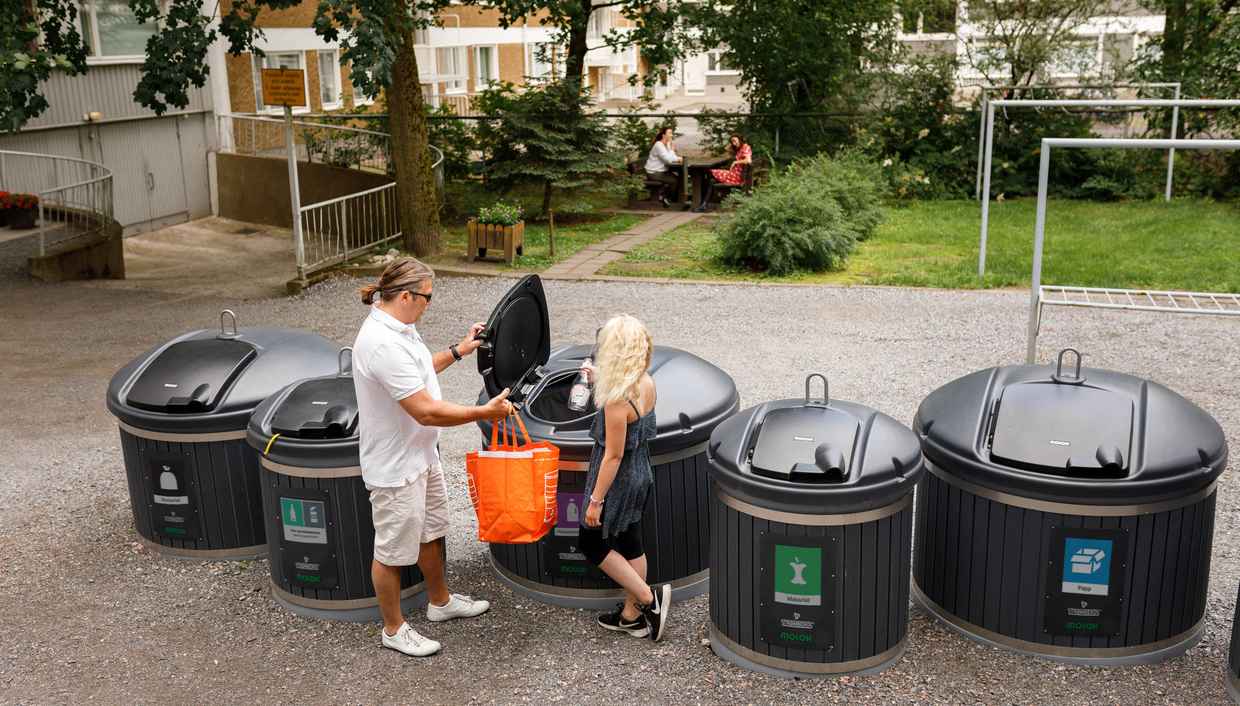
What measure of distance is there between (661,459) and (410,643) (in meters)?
1.40

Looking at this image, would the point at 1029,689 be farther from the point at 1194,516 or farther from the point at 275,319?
the point at 275,319

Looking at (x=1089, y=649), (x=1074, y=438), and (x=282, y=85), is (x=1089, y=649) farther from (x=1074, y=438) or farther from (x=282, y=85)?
(x=282, y=85)

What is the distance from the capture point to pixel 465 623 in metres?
5.59

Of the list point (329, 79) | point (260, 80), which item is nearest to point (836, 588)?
point (260, 80)

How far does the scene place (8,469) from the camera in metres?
7.94

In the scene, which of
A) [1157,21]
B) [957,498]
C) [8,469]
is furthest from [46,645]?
[1157,21]

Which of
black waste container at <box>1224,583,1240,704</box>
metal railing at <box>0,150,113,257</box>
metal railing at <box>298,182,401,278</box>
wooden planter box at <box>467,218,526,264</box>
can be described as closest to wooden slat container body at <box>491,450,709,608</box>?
black waste container at <box>1224,583,1240,704</box>

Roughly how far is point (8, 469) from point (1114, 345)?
8.78m

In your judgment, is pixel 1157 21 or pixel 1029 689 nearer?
pixel 1029 689

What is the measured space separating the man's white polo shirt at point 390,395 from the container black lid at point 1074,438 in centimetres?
224

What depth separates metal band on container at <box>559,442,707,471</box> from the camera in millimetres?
5457

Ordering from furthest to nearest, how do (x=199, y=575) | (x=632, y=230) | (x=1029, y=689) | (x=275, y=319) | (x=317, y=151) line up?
(x=317, y=151) < (x=632, y=230) < (x=275, y=319) < (x=199, y=575) < (x=1029, y=689)

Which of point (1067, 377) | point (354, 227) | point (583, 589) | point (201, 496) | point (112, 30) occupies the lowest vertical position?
point (583, 589)

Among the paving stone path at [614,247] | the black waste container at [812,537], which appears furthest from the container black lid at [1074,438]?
the paving stone path at [614,247]
